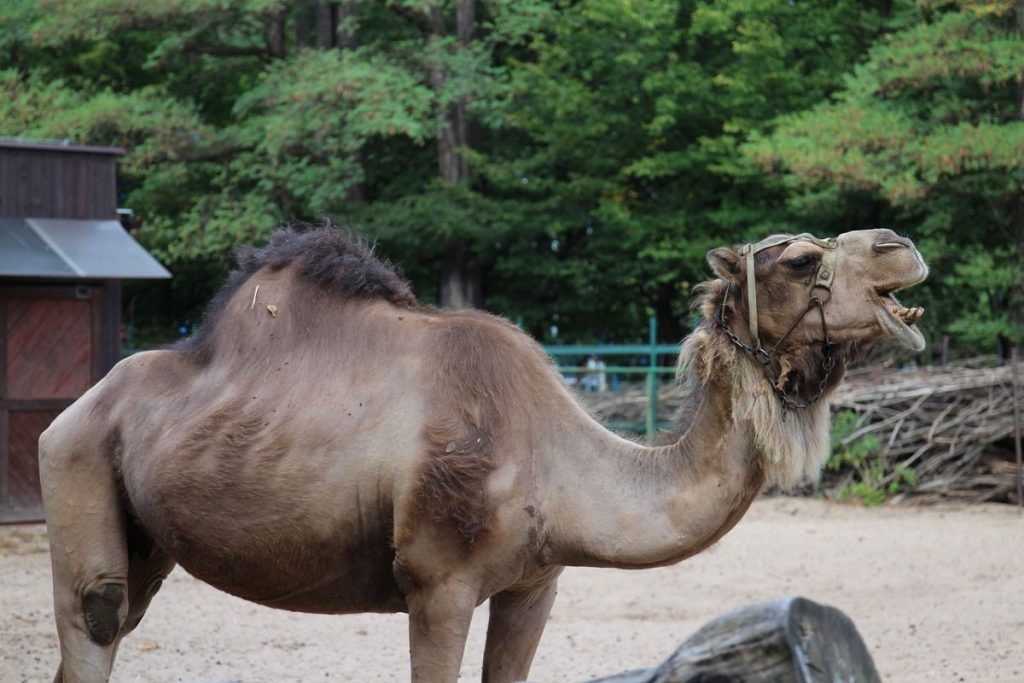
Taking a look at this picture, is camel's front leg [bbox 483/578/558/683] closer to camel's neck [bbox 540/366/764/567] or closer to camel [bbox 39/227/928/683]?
camel [bbox 39/227/928/683]

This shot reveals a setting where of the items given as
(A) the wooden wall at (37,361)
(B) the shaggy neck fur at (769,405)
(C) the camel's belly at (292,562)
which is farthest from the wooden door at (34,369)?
(B) the shaggy neck fur at (769,405)

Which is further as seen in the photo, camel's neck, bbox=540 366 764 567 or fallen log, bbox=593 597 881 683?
camel's neck, bbox=540 366 764 567

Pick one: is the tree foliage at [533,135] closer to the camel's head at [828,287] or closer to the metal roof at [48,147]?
the metal roof at [48,147]

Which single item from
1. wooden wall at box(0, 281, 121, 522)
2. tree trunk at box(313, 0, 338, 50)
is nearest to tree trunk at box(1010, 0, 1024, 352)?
wooden wall at box(0, 281, 121, 522)

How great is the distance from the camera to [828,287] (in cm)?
441

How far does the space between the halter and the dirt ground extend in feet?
9.10

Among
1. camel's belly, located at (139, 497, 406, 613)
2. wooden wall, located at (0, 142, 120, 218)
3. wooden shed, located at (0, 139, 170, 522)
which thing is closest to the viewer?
camel's belly, located at (139, 497, 406, 613)

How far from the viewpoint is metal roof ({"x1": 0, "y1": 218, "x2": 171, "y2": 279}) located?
42.6 feet

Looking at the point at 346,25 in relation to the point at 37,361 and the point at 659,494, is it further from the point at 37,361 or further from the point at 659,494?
the point at 659,494

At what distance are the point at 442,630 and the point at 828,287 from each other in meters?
1.72

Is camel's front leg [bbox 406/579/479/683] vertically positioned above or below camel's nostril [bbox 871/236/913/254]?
below

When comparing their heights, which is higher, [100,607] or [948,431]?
[100,607]

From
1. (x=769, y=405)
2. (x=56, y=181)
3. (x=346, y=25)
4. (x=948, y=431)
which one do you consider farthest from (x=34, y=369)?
(x=769, y=405)

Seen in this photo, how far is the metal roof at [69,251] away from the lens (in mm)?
12984
